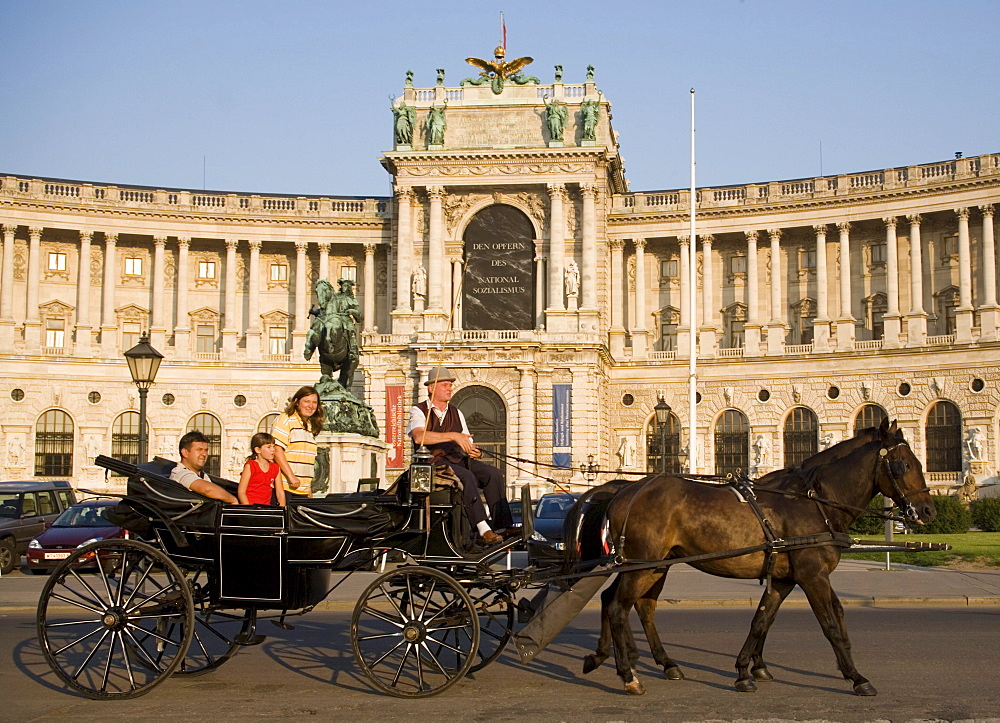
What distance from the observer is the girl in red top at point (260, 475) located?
12679 mm

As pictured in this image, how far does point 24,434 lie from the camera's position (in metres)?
62.5

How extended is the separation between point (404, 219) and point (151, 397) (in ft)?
55.0

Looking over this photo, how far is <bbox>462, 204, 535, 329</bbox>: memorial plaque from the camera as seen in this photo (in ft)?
206

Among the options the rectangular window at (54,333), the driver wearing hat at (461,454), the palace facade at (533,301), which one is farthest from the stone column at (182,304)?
the driver wearing hat at (461,454)

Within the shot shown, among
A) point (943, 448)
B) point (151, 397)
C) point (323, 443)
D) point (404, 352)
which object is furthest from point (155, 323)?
point (943, 448)

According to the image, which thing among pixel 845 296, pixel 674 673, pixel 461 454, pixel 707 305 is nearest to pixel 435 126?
pixel 707 305

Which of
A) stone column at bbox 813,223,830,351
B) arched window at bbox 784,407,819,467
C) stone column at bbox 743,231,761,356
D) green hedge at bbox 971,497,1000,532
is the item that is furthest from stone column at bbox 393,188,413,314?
green hedge at bbox 971,497,1000,532

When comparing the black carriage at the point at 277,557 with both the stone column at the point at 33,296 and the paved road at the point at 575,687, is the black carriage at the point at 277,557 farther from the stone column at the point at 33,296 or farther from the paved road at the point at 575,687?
the stone column at the point at 33,296

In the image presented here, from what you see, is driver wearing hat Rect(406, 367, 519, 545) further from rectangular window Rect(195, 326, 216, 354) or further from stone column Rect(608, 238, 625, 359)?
rectangular window Rect(195, 326, 216, 354)

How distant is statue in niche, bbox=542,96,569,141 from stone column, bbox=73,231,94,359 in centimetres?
2456

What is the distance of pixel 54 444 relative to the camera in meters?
63.5

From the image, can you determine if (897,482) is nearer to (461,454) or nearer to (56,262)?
(461,454)

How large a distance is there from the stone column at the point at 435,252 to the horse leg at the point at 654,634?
164ft

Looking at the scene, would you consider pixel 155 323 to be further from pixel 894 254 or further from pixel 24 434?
pixel 894 254
